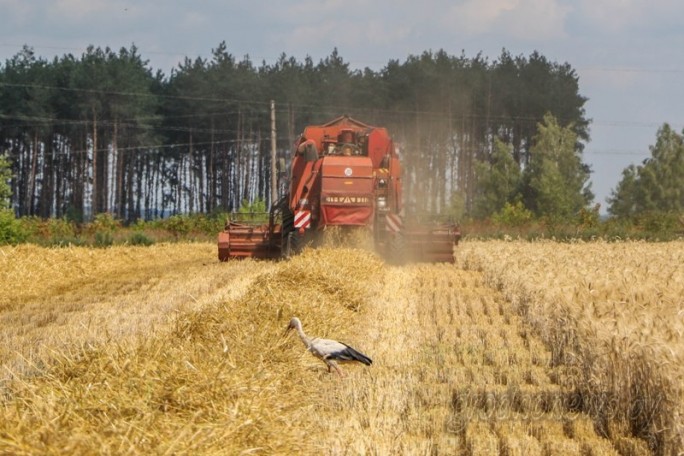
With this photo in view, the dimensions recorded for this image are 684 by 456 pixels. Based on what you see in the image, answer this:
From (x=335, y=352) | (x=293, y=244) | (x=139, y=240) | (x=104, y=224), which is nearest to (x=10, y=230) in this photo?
(x=139, y=240)

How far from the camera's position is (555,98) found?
77.8m

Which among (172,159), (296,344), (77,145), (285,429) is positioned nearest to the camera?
(285,429)

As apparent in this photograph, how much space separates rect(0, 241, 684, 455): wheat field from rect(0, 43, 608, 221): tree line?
178 feet

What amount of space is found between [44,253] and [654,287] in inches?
620

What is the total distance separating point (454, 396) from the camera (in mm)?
7875

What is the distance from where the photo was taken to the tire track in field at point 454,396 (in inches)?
249

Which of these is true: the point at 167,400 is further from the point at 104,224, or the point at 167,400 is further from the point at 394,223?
the point at 104,224

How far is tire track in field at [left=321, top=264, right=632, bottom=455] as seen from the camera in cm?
632

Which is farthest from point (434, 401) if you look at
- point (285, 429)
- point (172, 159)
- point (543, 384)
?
point (172, 159)

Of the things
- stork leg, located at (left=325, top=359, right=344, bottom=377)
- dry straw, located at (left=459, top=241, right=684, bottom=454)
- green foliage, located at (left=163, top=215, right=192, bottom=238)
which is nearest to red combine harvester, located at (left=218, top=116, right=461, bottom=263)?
dry straw, located at (left=459, top=241, right=684, bottom=454)

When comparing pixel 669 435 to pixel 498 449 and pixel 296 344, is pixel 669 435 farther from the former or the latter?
pixel 296 344

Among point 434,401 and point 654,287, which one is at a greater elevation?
point 654,287

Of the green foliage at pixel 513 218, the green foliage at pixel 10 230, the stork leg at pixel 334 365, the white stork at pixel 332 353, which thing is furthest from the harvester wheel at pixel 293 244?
the green foliage at pixel 513 218

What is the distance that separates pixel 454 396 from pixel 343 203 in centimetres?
1302
